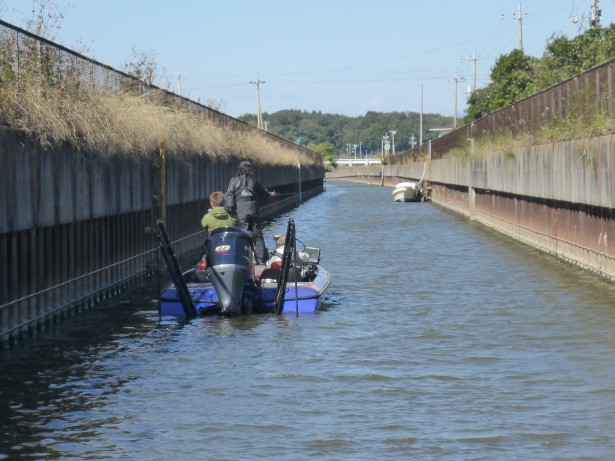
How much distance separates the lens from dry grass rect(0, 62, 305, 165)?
1777 cm

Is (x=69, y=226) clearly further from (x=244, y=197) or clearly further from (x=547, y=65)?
(x=547, y=65)

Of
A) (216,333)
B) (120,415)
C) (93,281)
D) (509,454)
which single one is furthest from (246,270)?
(509,454)

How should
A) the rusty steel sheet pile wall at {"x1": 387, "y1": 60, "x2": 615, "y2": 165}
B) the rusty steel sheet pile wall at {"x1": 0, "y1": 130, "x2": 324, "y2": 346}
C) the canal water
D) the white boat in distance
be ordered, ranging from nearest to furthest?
the canal water → the rusty steel sheet pile wall at {"x1": 0, "y1": 130, "x2": 324, "y2": 346} → the rusty steel sheet pile wall at {"x1": 387, "y1": 60, "x2": 615, "y2": 165} → the white boat in distance

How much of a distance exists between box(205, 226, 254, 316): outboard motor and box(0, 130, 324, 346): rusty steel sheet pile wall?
2479mm

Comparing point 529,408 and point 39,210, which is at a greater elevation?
point 39,210

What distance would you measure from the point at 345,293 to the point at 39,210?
277 inches

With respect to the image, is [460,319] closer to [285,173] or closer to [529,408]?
[529,408]

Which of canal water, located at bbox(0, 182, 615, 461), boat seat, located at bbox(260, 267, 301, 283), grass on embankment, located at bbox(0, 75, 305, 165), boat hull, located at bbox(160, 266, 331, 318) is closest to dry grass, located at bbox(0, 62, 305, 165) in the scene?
grass on embankment, located at bbox(0, 75, 305, 165)

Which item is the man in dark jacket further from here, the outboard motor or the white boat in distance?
the white boat in distance

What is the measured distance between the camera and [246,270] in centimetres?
1777

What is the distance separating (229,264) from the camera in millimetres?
17500

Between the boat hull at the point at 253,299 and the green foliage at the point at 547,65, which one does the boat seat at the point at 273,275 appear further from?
the green foliage at the point at 547,65

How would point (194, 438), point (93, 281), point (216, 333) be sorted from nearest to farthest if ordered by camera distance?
point (194, 438)
point (216, 333)
point (93, 281)

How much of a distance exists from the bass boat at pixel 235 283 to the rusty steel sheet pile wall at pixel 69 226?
65.2 inches
